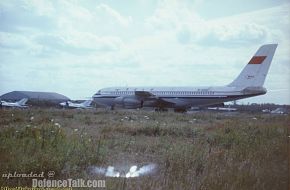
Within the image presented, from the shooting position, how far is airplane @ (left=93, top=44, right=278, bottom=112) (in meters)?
26.7

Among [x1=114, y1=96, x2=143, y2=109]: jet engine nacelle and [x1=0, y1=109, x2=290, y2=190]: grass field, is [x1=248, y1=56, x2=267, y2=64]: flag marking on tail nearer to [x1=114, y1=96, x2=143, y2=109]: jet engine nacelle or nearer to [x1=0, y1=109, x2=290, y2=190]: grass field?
[x1=114, y1=96, x2=143, y2=109]: jet engine nacelle

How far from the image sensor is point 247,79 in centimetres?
2723

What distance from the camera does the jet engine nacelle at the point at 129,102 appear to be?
32.8 meters

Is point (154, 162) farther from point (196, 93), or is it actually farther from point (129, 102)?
point (129, 102)

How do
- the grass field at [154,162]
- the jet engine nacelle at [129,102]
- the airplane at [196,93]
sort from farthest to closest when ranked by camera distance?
the jet engine nacelle at [129,102], the airplane at [196,93], the grass field at [154,162]

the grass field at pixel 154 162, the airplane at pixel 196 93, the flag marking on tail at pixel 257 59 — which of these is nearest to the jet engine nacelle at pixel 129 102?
the airplane at pixel 196 93

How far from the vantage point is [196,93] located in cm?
2953

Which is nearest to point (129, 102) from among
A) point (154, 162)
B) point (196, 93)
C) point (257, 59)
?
point (196, 93)

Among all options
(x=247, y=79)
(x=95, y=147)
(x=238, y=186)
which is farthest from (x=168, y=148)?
(x=247, y=79)

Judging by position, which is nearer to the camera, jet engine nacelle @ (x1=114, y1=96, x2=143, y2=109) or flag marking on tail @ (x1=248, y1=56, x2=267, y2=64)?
flag marking on tail @ (x1=248, y1=56, x2=267, y2=64)

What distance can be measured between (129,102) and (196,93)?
6.52m

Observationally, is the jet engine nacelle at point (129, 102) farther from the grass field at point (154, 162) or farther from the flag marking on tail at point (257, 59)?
the grass field at point (154, 162)

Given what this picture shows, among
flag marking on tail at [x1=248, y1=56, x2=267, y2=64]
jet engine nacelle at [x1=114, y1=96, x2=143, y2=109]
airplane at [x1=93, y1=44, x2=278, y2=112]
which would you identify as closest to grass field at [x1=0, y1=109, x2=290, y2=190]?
airplane at [x1=93, y1=44, x2=278, y2=112]

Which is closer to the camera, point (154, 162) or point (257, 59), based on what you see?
point (154, 162)
